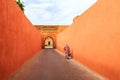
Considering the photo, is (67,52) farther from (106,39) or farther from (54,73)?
(106,39)

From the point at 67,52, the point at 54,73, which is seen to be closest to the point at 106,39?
the point at 54,73

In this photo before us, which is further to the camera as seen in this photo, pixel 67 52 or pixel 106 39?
pixel 67 52

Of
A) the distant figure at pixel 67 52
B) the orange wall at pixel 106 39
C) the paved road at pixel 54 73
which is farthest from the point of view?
the distant figure at pixel 67 52

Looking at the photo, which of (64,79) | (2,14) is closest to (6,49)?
(2,14)

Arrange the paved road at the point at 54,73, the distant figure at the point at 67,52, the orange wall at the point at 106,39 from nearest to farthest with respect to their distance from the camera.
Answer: the orange wall at the point at 106,39
the paved road at the point at 54,73
the distant figure at the point at 67,52

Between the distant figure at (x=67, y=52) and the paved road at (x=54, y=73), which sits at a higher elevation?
the distant figure at (x=67, y=52)

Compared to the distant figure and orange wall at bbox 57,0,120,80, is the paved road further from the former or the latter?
the distant figure

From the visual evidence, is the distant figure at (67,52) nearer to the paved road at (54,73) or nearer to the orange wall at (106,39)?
the paved road at (54,73)

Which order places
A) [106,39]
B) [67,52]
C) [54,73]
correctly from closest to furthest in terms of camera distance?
[106,39] → [54,73] → [67,52]

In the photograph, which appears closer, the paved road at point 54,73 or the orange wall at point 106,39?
the orange wall at point 106,39

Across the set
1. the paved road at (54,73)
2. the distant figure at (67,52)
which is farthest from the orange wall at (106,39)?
the distant figure at (67,52)

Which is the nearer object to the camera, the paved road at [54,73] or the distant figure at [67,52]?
the paved road at [54,73]

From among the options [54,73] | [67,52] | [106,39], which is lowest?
[54,73]

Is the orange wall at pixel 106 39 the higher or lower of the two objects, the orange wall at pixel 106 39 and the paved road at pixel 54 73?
the higher
